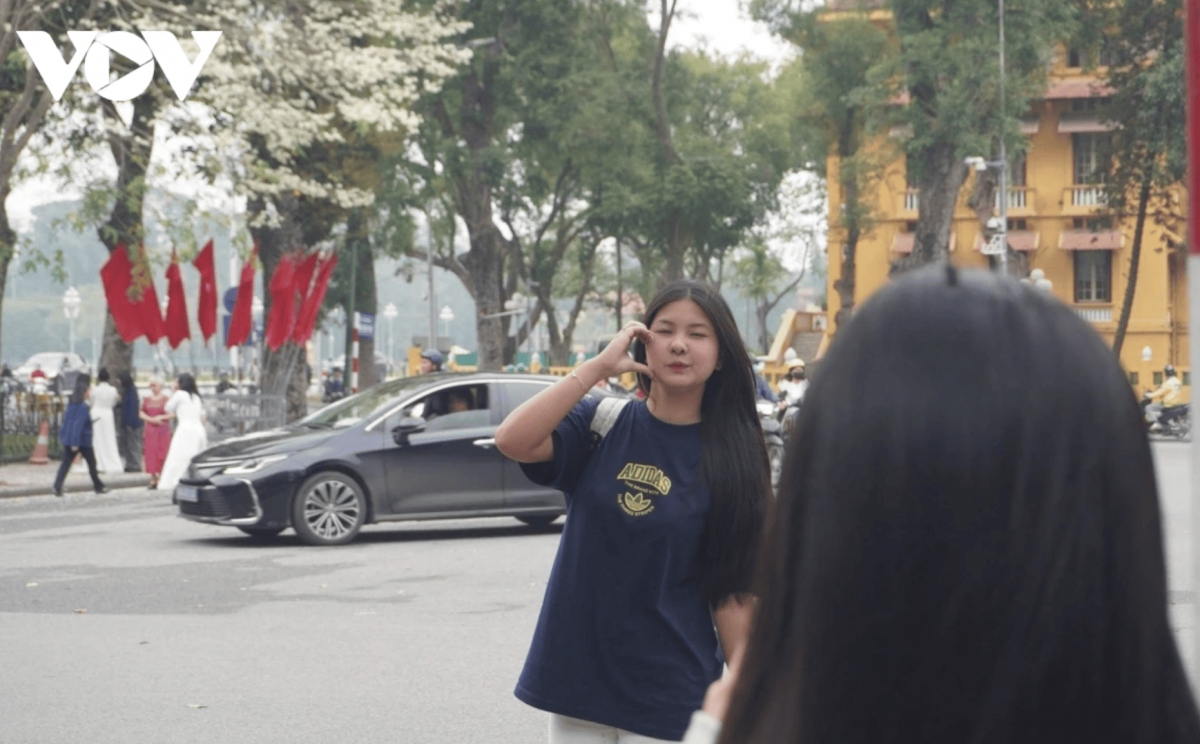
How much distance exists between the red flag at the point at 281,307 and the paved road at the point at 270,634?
1087 centimetres

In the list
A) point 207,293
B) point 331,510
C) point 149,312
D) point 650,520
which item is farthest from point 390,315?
point 650,520

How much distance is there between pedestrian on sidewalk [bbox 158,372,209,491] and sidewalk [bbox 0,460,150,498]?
5.20ft

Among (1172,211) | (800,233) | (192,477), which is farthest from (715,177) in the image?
(192,477)

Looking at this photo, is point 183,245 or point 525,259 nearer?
point 183,245

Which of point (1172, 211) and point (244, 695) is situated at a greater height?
point (1172, 211)

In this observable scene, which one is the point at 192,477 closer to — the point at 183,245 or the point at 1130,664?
the point at 183,245

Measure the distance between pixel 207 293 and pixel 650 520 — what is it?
2343cm

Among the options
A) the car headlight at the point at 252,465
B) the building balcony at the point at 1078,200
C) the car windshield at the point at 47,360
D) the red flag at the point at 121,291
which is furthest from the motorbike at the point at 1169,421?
the car windshield at the point at 47,360

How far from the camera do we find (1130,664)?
1.20 metres

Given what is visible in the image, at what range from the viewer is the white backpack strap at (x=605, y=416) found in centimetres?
372

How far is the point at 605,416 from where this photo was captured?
3754mm

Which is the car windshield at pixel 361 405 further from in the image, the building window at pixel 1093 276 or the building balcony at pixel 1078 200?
the building window at pixel 1093 276

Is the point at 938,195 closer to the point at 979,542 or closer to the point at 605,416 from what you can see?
the point at 605,416

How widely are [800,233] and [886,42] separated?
70.4 ft
